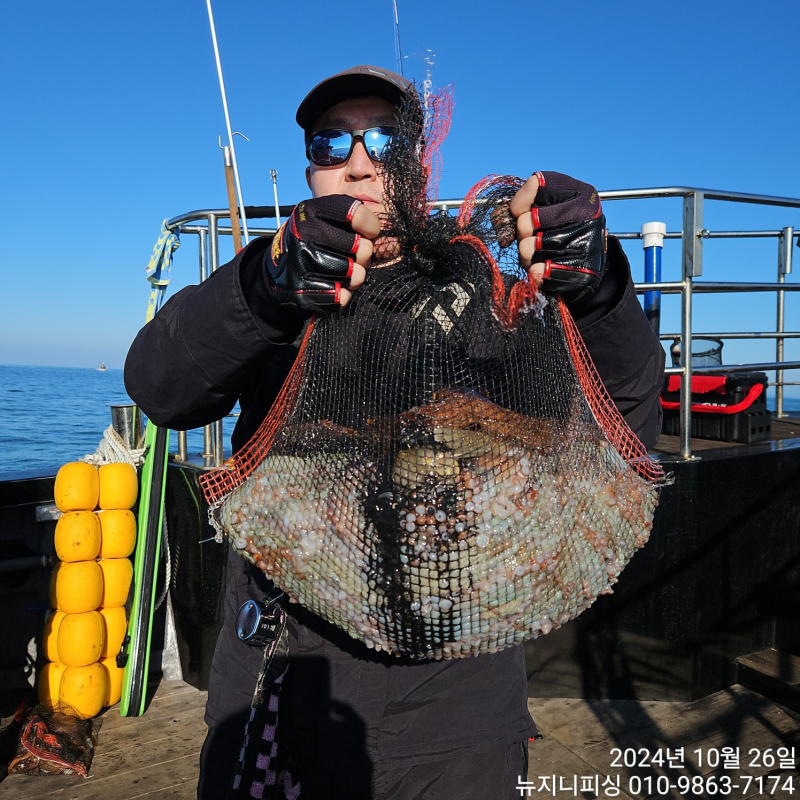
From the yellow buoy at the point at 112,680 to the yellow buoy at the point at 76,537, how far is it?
2.23 feet

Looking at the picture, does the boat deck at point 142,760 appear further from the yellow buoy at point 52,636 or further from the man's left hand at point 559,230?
the man's left hand at point 559,230

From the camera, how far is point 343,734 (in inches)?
63.9

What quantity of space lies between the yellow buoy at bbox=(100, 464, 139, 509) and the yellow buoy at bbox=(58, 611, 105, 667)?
67 centimetres

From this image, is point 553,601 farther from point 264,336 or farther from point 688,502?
point 688,502

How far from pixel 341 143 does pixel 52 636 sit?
3.59 metres

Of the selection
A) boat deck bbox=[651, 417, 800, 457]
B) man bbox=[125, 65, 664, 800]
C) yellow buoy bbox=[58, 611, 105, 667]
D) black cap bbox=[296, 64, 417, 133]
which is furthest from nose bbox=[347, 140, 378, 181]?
yellow buoy bbox=[58, 611, 105, 667]

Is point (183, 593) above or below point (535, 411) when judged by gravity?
below

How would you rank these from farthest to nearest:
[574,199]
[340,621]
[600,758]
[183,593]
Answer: [183,593], [600,758], [340,621], [574,199]

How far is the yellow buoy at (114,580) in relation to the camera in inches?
156

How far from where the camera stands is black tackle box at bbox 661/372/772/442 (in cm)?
436

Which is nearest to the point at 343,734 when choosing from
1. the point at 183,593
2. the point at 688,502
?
the point at 688,502

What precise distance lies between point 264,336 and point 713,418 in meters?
3.93

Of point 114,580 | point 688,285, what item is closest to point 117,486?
point 114,580

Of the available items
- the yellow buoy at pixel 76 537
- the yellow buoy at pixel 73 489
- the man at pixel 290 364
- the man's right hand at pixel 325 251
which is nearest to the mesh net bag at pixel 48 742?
the yellow buoy at pixel 76 537
